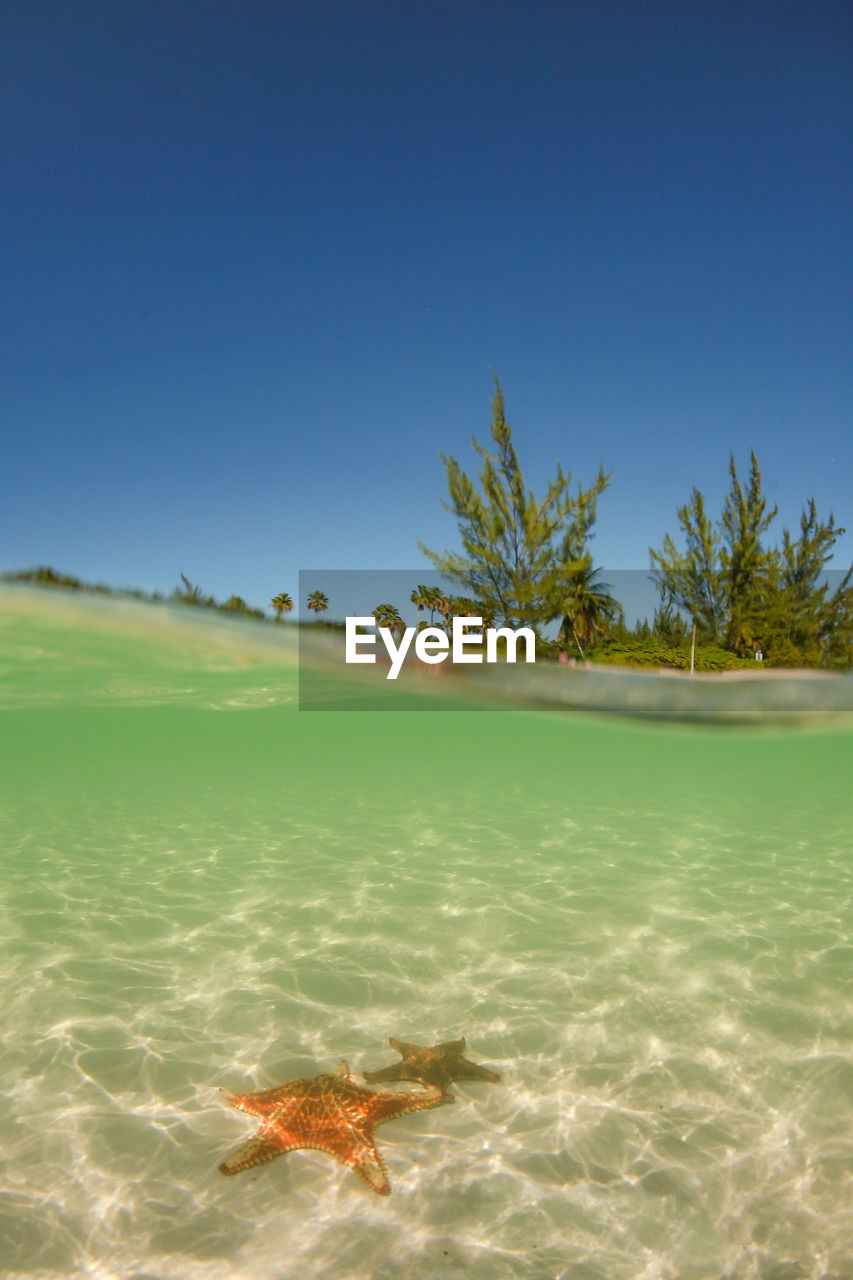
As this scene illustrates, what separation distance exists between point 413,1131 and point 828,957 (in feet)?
15.9

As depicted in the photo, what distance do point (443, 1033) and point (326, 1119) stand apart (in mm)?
1735

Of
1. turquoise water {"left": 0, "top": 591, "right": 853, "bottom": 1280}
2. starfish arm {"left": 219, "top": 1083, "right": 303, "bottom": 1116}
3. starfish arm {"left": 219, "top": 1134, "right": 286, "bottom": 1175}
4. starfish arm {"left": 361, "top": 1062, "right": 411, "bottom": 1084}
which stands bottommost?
turquoise water {"left": 0, "top": 591, "right": 853, "bottom": 1280}

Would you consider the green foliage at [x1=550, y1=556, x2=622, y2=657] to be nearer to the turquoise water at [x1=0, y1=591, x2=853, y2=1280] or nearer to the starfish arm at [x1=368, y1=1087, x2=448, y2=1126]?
the turquoise water at [x1=0, y1=591, x2=853, y2=1280]

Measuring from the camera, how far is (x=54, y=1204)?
360cm

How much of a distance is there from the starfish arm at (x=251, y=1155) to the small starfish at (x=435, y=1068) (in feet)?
2.77

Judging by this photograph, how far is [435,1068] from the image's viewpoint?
4.40m

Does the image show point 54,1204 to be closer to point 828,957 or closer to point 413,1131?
point 413,1131

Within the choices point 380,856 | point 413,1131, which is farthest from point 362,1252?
point 380,856

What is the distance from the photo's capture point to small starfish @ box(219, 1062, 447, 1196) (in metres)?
3.58

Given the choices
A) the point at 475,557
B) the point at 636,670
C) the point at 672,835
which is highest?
the point at 475,557

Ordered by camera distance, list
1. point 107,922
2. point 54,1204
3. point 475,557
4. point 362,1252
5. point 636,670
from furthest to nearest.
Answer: point 475,557
point 636,670
point 107,922
point 54,1204
point 362,1252

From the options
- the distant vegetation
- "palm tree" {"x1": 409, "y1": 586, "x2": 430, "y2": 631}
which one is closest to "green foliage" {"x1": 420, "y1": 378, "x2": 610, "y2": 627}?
the distant vegetation

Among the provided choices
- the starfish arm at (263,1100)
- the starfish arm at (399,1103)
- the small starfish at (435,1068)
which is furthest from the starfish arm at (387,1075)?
the starfish arm at (263,1100)

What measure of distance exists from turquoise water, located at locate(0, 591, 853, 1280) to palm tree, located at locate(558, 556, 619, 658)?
54.4 feet
